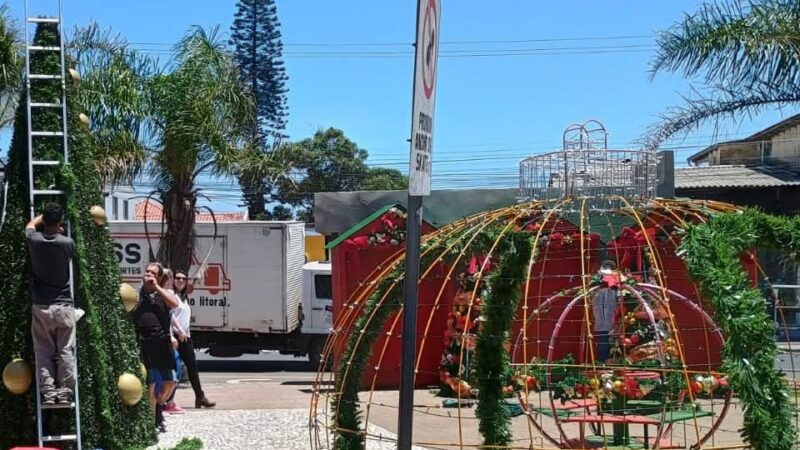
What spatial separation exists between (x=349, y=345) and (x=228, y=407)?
6.51 m

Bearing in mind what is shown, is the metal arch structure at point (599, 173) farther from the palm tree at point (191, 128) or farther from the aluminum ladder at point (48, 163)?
the palm tree at point (191, 128)

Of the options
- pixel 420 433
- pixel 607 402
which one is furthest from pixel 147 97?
pixel 607 402

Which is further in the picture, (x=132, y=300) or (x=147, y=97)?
(x=147, y=97)

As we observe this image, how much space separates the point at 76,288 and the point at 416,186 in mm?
4072

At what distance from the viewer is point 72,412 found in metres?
6.73

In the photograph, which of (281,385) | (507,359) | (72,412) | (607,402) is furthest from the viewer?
(281,385)

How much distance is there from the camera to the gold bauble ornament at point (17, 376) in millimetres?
6598

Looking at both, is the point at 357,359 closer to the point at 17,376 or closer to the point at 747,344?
the point at 17,376

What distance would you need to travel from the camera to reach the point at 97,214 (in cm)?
702

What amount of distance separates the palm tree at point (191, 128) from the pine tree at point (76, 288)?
→ 6770mm

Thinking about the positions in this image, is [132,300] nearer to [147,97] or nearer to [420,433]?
[420,433]

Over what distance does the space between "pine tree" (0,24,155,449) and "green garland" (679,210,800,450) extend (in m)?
4.21

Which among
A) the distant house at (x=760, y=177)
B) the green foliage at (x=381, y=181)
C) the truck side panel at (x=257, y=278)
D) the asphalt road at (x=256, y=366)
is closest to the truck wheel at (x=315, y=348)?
the asphalt road at (x=256, y=366)

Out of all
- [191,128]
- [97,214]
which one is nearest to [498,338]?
[97,214]
